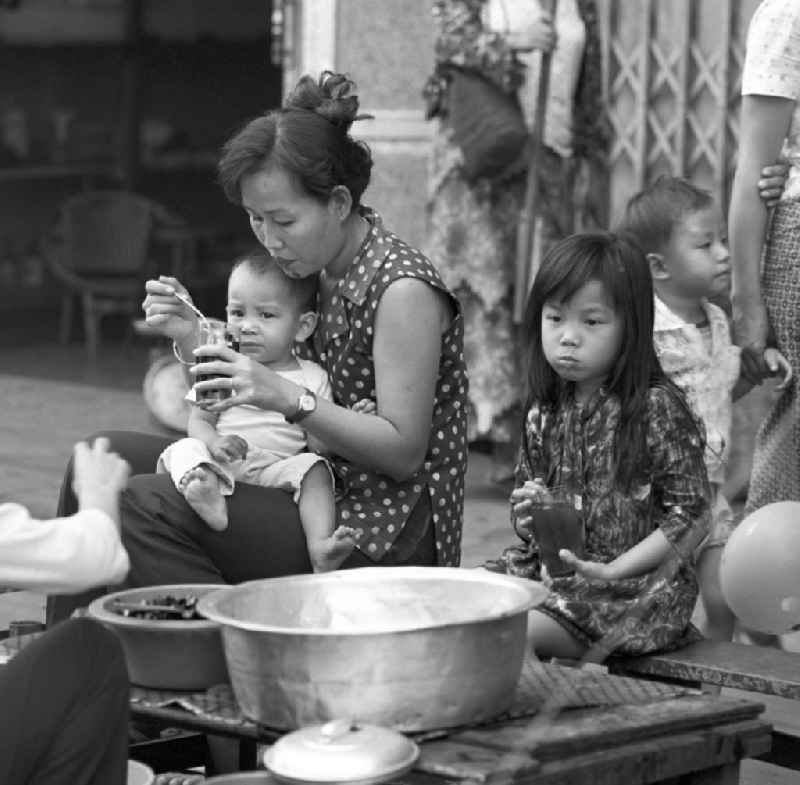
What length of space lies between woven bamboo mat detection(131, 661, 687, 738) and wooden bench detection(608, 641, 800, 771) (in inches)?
15.2

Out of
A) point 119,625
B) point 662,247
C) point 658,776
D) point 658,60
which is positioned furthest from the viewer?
point 658,60

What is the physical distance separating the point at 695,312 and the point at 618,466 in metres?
0.84

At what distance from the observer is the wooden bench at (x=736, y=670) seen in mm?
3342

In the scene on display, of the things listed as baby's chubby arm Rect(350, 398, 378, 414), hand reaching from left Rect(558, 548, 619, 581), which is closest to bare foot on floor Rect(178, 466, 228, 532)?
baby's chubby arm Rect(350, 398, 378, 414)

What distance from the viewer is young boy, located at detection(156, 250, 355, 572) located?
363 cm

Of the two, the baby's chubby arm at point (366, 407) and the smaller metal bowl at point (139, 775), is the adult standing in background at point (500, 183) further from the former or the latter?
the smaller metal bowl at point (139, 775)

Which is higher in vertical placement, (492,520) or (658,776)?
(658,776)

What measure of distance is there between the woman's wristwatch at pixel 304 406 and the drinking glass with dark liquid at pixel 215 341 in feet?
0.46

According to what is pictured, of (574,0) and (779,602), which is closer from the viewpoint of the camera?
(779,602)

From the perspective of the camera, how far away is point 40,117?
13.5 m

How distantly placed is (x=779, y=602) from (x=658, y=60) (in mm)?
3556

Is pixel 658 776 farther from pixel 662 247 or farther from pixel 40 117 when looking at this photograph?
pixel 40 117

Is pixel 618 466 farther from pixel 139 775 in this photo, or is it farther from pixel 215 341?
pixel 139 775

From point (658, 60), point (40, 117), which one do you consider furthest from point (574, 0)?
point (40, 117)
